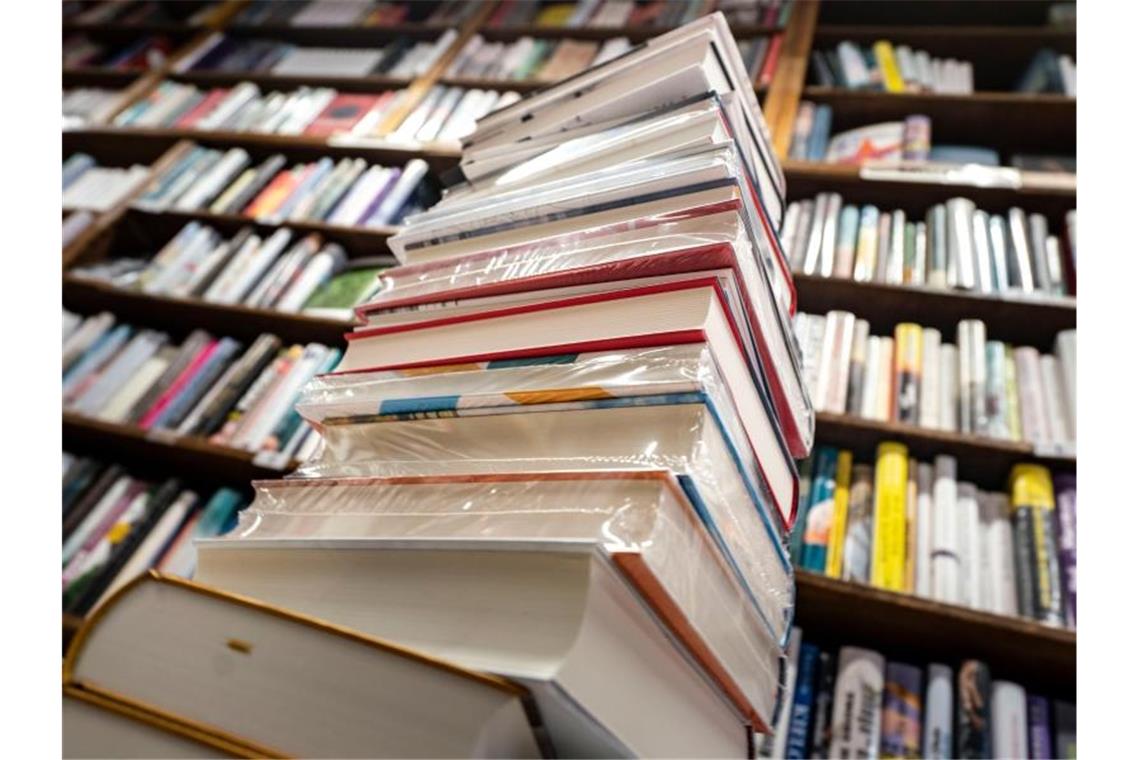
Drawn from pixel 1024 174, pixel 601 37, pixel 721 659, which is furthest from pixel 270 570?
pixel 601 37

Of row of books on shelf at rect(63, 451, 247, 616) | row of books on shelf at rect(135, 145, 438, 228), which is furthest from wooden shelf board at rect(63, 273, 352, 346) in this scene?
row of books on shelf at rect(63, 451, 247, 616)

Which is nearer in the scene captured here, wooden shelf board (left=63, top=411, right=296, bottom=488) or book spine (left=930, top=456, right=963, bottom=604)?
book spine (left=930, top=456, right=963, bottom=604)

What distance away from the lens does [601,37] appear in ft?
7.93

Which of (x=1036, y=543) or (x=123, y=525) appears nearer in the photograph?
(x=1036, y=543)

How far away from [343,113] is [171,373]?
1.04 metres

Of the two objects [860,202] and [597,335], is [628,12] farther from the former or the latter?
[597,335]

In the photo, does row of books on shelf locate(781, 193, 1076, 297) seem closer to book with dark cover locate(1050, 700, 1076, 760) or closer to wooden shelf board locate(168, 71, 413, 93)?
book with dark cover locate(1050, 700, 1076, 760)

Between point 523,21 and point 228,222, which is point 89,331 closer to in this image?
point 228,222

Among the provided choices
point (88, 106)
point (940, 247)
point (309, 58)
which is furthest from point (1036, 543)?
point (88, 106)

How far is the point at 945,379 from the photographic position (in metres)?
1.40

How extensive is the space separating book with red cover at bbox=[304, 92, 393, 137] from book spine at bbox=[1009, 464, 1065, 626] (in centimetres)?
200

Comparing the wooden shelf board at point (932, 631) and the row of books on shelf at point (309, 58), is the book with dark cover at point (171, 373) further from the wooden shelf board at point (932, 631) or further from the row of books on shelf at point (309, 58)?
the wooden shelf board at point (932, 631)

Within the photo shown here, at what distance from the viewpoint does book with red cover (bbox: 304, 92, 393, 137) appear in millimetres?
2268
